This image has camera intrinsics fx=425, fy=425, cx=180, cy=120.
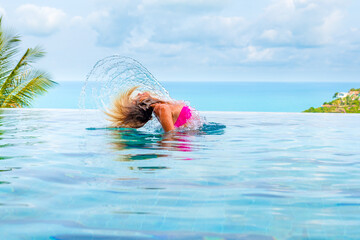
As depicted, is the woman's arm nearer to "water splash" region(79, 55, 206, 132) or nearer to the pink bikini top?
the pink bikini top

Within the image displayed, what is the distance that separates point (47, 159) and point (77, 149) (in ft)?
2.28

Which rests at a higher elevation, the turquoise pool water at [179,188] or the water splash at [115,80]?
the water splash at [115,80]

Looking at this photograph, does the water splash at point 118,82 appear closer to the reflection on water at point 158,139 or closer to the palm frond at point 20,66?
the reflection on water at point 158,139

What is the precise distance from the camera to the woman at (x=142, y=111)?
6.45 m

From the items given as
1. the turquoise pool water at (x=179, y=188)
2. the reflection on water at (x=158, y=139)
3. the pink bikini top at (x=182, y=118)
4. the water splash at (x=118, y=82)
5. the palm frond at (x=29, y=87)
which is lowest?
the turquoise pool water at (x=179, y=188)

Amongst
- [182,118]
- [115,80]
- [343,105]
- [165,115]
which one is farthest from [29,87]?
[343,105]

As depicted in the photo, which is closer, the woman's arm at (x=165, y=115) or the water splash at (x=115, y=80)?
the woman's arm at (x=165, y=115)

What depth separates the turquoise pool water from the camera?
221cm

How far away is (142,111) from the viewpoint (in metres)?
6.64

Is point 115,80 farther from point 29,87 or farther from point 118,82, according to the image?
point 29,87

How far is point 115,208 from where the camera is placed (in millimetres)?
2514

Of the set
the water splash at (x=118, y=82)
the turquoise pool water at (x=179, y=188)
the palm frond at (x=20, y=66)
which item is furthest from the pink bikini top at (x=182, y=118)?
the palm frond at (x=20, y=66)

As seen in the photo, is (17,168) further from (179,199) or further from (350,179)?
(350,179)

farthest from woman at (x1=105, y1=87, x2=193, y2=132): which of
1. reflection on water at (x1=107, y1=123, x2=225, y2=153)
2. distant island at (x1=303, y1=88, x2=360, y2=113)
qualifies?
distant island at (x1=303, y1=88, x2=360, y2=113)
